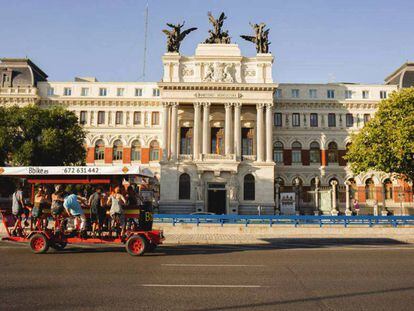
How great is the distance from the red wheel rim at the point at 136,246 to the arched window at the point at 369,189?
43411 millimetres

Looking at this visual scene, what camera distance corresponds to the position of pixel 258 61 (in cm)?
4847

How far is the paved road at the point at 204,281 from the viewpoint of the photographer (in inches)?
311

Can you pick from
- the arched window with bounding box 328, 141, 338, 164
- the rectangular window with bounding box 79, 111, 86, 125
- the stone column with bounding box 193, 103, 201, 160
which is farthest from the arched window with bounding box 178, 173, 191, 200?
the arched window with bounding box 328, 141, 338, 164

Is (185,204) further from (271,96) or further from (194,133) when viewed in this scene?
(271,96)

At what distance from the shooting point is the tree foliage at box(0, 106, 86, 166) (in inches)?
1454

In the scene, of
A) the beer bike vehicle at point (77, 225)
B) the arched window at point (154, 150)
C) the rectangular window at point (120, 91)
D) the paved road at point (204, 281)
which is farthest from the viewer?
the rectangular window at point (120, 91)

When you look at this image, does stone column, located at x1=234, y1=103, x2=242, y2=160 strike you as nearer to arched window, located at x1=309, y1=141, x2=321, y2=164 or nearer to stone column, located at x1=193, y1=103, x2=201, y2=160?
stone column, located at x1=193, y1=103, x2=201, y2=160

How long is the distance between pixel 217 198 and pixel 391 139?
823 inches

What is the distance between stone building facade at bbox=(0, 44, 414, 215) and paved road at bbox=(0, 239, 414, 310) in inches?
1216

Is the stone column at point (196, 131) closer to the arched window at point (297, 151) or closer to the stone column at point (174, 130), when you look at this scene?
the stone column at point (174, 130)

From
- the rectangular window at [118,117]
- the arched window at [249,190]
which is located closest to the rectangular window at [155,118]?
the rectangular window at [118,117]

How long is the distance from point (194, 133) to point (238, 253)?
104 feet

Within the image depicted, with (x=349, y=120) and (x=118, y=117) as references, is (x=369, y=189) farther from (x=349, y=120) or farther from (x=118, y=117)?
(x=118, y=117)

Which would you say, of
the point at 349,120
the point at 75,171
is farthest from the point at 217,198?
the point at 75,171
